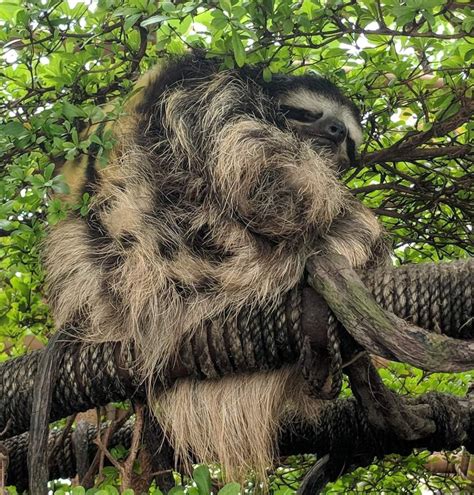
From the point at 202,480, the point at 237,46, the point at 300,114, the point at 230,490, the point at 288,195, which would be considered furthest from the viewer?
the point at 300,114

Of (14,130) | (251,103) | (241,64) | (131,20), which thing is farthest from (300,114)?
(14,130)

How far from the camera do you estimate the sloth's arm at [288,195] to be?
2225 millimetres

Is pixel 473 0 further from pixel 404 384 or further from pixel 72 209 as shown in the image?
pixel 404 384

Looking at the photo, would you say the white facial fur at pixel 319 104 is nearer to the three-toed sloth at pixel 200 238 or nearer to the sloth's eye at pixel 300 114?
the sloth's eye at pixel 300 114

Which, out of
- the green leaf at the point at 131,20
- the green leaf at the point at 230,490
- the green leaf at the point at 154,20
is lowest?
the green leaf at the point at 230,490

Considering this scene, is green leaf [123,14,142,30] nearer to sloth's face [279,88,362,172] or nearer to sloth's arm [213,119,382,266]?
sloth's arm [213,119,382,266]

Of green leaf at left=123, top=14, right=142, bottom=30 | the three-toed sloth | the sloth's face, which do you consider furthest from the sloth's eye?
green leaf at left=123, top=14, right=142, bottom=30

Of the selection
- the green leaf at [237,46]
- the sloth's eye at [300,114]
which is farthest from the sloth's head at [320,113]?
the green leaf at [237,46]

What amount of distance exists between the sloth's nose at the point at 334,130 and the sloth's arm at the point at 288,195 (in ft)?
0.90

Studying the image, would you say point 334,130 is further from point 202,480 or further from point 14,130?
point 202,480

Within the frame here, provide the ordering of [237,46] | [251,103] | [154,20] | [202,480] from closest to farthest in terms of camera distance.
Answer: [202,480]
[154,20]
[237,46]
[251,103]

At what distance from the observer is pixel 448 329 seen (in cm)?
180

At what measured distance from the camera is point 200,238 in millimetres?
2336

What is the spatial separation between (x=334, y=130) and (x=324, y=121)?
6 centimetres
